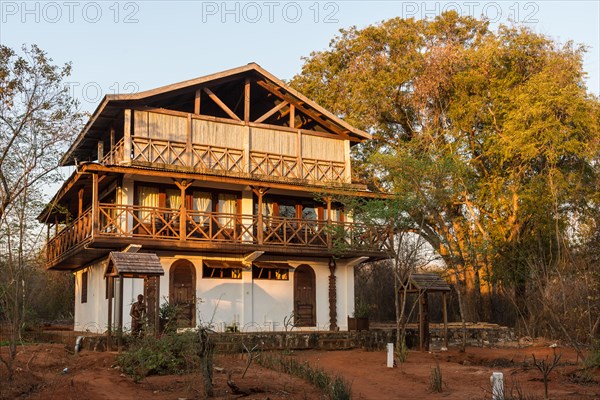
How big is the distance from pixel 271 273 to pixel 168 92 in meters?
7.11

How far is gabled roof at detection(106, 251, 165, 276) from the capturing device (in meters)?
17.4

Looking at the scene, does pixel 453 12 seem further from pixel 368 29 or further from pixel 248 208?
pixel 248 208

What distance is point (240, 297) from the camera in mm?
23484

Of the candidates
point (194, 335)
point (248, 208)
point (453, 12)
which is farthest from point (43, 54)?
point (453, 12)

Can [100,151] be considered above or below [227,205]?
above

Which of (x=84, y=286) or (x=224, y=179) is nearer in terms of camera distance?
(x=224, y=179)

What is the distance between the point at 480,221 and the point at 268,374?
19.5 m

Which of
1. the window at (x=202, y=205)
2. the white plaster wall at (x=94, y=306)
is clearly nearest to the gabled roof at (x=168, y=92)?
the window at (x=202, y=205)

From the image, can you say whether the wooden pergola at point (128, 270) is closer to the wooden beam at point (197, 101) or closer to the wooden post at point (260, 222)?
the wooden post at point (260, 222)

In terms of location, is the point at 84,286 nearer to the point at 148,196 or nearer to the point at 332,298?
the point at 148,196

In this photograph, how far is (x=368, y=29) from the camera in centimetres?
3288

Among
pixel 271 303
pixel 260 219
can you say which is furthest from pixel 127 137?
pixel 271 303

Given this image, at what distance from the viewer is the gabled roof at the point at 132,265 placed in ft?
57.1

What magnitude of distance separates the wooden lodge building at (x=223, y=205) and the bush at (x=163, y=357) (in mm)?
6380
